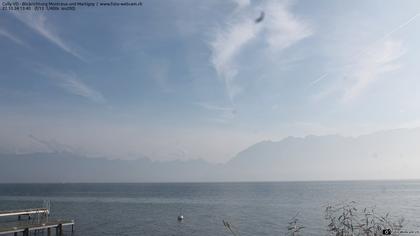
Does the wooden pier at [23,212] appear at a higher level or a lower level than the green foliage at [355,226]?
lower

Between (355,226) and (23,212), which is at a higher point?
(355,226)

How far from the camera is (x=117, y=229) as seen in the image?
65.0 m

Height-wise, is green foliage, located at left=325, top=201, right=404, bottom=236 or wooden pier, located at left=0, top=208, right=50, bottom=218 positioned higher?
green foliage, located at left=325, top=201, right=404, bottom=236

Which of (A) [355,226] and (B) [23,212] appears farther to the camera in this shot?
(B) [23,212]

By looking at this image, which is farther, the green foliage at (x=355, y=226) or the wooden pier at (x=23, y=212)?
the wooden pier at (x=23, y=212)

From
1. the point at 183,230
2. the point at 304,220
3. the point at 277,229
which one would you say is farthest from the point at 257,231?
the point at 304,220

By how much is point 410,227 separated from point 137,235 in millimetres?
39351

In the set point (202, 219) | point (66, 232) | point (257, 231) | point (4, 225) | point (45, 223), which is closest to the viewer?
point (4, 225)

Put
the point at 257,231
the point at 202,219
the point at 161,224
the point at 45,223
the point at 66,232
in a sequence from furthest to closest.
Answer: the point at 202,219, the point at 161,224, the point at 257,231, the point at 66,232, the point at 45,223

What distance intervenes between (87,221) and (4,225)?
36482 mm

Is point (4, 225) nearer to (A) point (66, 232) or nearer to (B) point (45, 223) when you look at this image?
(B) point (45, 223)

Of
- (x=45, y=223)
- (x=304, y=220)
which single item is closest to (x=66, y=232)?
(x=45, y=223)

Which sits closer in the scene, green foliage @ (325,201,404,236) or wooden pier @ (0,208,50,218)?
green foliage @ (325,201,404,236)

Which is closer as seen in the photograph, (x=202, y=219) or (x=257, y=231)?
(x=257, y=231)
